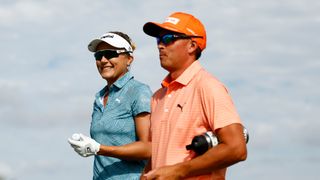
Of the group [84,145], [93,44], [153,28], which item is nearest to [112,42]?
[93,44]

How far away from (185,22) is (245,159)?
1.27m

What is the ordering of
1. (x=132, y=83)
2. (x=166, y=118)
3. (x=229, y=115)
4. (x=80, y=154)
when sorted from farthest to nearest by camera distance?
1. (x=132, y=83)
2. (x=80, y=154)
3. (x=166, y=118)
4. (x=229, y=115)

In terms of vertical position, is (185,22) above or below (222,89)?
above

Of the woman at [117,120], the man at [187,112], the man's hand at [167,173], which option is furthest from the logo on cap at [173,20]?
the woman at [117,120]

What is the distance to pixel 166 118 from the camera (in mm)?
6871

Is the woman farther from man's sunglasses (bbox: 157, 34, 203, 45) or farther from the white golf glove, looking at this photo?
man's sunglasses (bbox: 157, 34, 203, 45)

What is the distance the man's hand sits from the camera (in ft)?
21.1

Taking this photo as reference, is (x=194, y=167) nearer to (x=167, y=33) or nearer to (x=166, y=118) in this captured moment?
(x=166, y=118)

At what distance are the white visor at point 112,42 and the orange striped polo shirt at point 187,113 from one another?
8.68ft

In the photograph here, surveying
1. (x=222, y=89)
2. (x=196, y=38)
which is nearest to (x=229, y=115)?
(x=222, y=89)

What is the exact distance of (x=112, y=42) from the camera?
380 inches

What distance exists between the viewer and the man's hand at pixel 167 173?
6441mm

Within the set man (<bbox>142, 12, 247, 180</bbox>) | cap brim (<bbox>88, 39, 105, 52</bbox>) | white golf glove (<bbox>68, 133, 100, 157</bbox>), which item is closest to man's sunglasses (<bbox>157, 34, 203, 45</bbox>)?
man (<bbox>142, 12, 247, 180</bbox>)

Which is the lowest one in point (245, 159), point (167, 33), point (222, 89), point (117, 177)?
point (117, 177)
